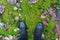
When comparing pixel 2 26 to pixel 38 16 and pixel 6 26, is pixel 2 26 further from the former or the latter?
pixel 38 16

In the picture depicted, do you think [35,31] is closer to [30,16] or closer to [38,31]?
[38,31]

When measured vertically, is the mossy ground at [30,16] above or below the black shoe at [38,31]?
above

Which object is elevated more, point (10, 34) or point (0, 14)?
point (0, 14)

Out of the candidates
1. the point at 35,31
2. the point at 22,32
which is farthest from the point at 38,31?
the point at 22,32

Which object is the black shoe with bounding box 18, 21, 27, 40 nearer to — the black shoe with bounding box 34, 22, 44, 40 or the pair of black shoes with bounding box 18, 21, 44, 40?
the pair of black shoes with bounding box 18, 21, 44, 40

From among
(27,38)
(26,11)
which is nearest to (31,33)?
(27,38)

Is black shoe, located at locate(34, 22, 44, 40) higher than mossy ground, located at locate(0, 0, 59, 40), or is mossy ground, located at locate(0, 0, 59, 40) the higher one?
mossy ground, located at locate(0, 0, 59, 40)

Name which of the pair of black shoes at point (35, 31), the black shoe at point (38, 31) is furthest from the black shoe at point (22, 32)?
the black shoe at point (38, 31)

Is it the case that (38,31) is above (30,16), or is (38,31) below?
below

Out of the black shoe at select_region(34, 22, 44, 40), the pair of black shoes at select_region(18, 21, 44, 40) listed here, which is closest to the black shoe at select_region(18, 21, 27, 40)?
the pair of black shoes at select_region(18, 21, 44, 40)

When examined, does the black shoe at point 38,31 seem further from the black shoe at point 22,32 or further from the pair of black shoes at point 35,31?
the black shoe at point 22,32

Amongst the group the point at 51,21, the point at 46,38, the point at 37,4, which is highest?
the point at 37,4
